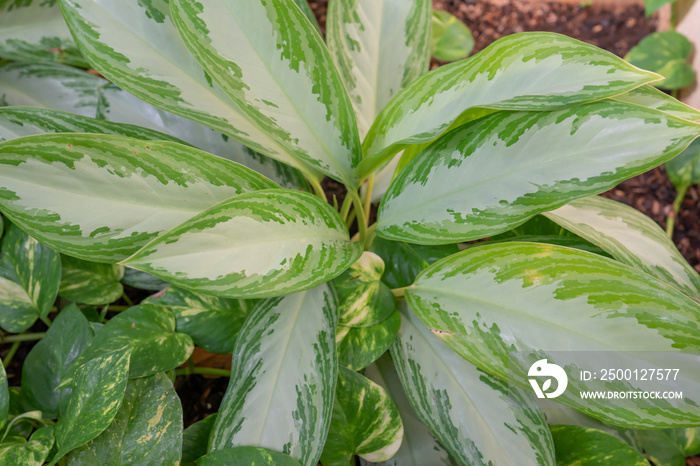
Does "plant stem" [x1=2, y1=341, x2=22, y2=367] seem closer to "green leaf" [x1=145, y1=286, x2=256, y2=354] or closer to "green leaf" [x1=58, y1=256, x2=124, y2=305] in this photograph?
"green leaf" [x1=58, y1=256, x2=124, y2=305]

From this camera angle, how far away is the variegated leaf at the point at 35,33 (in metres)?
0.81

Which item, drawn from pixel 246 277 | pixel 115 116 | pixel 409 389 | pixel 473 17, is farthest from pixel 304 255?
pixel 473 17

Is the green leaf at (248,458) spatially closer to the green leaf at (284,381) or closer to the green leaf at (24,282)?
the green leaf at (284,381)

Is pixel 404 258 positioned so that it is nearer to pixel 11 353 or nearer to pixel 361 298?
pixel 361 298

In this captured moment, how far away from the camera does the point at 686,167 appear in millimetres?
1023

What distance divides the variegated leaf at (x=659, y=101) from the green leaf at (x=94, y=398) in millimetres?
654

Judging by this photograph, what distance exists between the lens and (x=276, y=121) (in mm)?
581

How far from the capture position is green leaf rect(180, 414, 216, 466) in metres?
0.66

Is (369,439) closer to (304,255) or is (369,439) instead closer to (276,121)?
(304,255)

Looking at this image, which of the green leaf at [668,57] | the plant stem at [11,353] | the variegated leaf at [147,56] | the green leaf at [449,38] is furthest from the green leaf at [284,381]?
the green leaf at [668,57]

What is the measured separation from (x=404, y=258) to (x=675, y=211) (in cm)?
78

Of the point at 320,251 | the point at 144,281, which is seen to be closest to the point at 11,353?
the point at 144,281

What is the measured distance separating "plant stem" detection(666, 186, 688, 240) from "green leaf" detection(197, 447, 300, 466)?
1.01 m

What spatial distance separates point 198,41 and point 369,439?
0.55 meters
